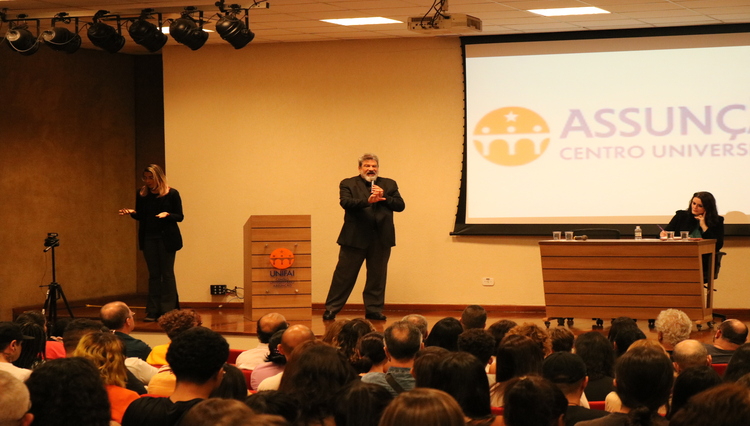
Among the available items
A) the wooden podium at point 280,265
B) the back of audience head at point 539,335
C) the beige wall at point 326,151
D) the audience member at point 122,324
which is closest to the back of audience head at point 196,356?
the back of audience head at point 539,335

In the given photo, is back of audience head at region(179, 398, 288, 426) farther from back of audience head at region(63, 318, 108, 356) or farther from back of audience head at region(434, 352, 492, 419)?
back of audience head at region(63, 318, 108, 356)

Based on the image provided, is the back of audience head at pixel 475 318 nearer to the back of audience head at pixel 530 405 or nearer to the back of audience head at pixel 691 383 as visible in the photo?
the back of audience head at pixel 691 383

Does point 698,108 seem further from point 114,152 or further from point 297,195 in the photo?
point 114,152

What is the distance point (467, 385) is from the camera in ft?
9.57

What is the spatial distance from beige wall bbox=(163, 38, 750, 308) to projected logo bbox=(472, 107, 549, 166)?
28 cm

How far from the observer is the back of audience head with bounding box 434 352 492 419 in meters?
2.92

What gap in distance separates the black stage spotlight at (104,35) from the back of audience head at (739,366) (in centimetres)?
614

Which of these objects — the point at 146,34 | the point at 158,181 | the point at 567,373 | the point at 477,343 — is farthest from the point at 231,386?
the point at 158,181

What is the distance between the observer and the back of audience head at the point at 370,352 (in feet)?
12.9

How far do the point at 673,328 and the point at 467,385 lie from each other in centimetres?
254

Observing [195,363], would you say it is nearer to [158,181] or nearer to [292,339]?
[292,339]

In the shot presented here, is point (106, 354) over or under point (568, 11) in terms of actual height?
under

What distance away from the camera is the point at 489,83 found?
9.71 m

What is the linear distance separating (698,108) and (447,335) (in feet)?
18.8
